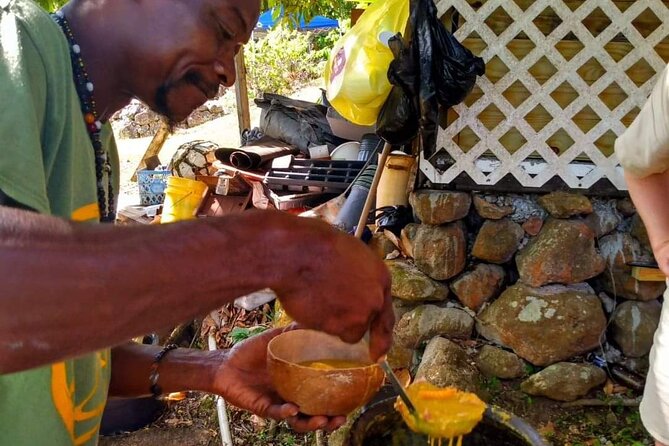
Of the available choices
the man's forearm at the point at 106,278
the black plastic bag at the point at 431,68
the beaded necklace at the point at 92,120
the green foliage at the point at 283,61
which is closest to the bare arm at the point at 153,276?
the man's forearm at the point at 106,278

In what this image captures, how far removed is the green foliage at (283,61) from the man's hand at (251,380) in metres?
10.8

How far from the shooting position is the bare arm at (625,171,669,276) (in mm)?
2223

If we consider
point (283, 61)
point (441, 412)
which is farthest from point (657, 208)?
point (283, 61)

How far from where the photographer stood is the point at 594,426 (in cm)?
332

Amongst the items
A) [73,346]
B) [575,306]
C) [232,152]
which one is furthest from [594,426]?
[232,152]

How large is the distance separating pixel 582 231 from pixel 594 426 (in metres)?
Result: 1.08

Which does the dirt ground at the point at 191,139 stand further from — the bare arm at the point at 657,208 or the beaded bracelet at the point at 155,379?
the bare arm at the point at 657,208

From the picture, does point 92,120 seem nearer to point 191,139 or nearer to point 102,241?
point 102,241

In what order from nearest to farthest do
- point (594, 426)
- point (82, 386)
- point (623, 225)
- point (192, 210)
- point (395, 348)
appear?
point (82, 386) < point (594, 426) < point (623, 225) < point (395, 348) < point (192, 210)

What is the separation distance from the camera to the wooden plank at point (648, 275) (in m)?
3.40

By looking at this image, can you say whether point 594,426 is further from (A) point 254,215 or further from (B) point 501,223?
(A) point 254,215

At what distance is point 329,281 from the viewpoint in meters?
0.95

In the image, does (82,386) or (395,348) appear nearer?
(82,386)

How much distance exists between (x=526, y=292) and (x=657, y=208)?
1376mm
